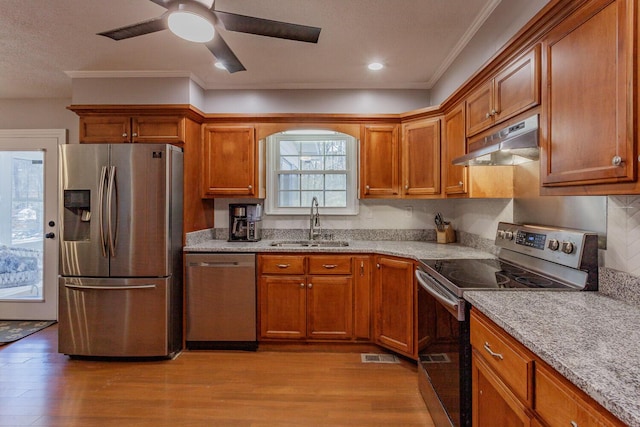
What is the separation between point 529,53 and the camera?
65.8 inches

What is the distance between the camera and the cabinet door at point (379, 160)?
11.0ft

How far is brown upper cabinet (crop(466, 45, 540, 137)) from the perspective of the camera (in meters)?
1.63

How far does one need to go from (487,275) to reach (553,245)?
36 cm

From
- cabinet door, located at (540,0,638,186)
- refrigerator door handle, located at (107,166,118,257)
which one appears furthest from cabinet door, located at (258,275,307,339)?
cabinet door, located at (540,0,638,186)

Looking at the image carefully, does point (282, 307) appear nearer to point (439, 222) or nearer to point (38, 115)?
point (439, 222)

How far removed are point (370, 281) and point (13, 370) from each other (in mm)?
2915

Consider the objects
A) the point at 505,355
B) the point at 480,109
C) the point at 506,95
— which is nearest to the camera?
the point at 505,355

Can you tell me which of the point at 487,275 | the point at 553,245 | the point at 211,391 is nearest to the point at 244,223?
the point at 211,391

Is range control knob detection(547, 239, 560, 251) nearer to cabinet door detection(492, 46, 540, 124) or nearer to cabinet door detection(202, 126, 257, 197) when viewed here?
cabinet door detection(492, 46, 540, 124)

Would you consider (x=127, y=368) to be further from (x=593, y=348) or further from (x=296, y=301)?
(x=593, y=348)

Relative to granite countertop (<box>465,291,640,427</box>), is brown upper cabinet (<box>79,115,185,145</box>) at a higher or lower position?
higher

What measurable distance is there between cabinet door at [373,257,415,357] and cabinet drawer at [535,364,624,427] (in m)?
1.66

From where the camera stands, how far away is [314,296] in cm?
306

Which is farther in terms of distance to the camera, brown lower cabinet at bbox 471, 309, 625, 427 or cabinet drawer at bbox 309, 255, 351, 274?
cabinet drawer at bbox 309, 255, 351, 274
